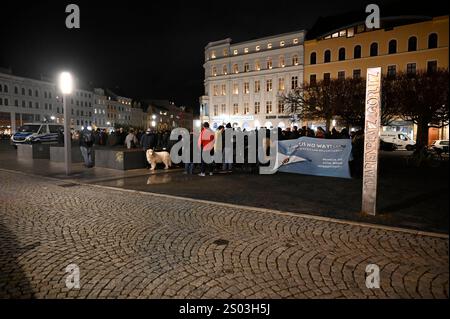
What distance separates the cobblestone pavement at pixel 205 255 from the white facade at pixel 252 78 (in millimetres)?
50292

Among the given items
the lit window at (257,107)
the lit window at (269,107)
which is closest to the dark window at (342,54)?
Result: the lit window at (269,107)

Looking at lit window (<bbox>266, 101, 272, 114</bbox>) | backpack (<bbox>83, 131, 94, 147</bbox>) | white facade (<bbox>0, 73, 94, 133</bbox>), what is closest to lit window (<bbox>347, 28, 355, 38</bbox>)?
lit window (<bbox>266, 101, 272, 114</bbox>)

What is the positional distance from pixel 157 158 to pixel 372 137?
→ 10042 millimetres

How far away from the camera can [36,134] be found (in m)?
26.3

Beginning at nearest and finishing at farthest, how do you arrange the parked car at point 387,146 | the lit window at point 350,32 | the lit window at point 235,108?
1. the parked car at point 387,146
2. the lit window at point 350,32
3. the lit window at point 235,108

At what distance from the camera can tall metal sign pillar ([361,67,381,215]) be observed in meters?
6.91

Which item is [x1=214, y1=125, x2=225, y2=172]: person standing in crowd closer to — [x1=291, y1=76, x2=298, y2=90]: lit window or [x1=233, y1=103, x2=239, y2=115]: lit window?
[x1=291, y1=76, x2=298, y2=90]: lit window

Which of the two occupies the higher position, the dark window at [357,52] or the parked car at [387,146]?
the dark window at [357,52]

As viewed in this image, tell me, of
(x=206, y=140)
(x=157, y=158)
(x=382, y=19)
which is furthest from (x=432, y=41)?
(x=157, y=158)

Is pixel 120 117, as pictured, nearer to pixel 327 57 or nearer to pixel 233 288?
pixel 327 57

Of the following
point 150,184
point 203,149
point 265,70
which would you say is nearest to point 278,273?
point 150,184

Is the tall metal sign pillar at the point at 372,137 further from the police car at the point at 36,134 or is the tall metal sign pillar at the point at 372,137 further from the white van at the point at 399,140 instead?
the white van at the point at 399,140

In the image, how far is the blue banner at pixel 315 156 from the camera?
12688 millimetres
